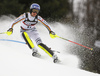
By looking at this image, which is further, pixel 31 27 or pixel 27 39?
pixel 31 27

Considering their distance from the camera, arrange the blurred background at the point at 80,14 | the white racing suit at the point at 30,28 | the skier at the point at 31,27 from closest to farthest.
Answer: the skier at the point at 31,27 → the white racing suit at the point at 30,28 → the blurred background at the point at 80,14

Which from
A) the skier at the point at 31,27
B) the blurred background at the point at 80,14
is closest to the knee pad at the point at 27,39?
the skier at the point at 31,27

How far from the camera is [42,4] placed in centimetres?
1191

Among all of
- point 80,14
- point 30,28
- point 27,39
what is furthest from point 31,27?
point 80,14

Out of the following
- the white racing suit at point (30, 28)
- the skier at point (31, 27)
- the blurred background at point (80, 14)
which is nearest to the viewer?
the skier at point (31, 27)

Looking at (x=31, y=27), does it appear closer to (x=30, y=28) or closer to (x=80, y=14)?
(x=30, y=28)

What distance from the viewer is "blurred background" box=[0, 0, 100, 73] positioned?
1092 cm

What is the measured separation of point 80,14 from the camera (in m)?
19.7

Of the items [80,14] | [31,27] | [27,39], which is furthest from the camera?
[80,14]

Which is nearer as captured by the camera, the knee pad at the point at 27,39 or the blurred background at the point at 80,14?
the knee pad at the point at 27,39

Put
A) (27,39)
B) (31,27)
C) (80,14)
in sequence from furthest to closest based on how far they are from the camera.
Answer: (80,14) < (31,27) < (27,39)

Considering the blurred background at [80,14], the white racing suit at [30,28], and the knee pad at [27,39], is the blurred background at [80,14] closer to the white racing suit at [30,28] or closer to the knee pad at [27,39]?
the white racing suit at [30,28]

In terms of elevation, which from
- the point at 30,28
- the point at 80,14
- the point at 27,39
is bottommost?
the point at 80,14

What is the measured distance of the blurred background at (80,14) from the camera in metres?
10.9
